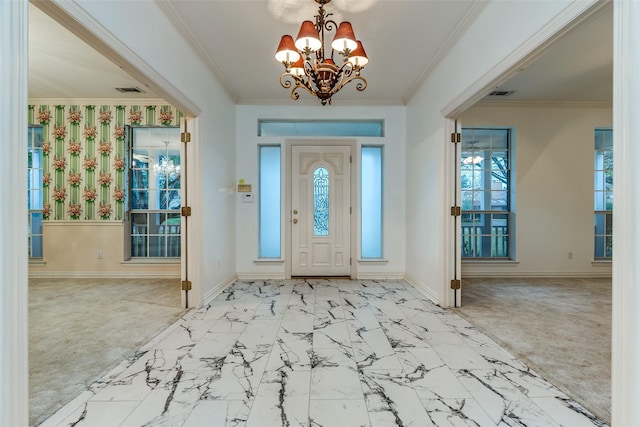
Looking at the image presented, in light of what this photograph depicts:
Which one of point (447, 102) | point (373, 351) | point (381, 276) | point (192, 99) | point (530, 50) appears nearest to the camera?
point (530, 50)

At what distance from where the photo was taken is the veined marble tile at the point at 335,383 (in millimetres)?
1725

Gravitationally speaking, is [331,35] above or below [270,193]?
above

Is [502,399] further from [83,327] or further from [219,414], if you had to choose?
[83,327]

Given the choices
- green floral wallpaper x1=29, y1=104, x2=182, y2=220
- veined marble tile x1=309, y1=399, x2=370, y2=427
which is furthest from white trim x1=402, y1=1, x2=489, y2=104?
green floral wallpaper x1=29, y1=104, x2=182, y2=220

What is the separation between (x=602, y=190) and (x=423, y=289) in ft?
12.4

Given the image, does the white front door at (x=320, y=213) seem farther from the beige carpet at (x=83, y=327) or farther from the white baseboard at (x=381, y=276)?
the beige carpet at (x=83, y=327)

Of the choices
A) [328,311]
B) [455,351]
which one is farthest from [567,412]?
[328,311]

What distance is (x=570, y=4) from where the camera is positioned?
5.42 ft

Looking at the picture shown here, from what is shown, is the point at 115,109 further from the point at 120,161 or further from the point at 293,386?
the point at 293,386

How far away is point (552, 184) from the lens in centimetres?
478

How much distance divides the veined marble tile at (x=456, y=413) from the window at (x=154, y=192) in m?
4.41

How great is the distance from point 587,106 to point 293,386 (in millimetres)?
6008
